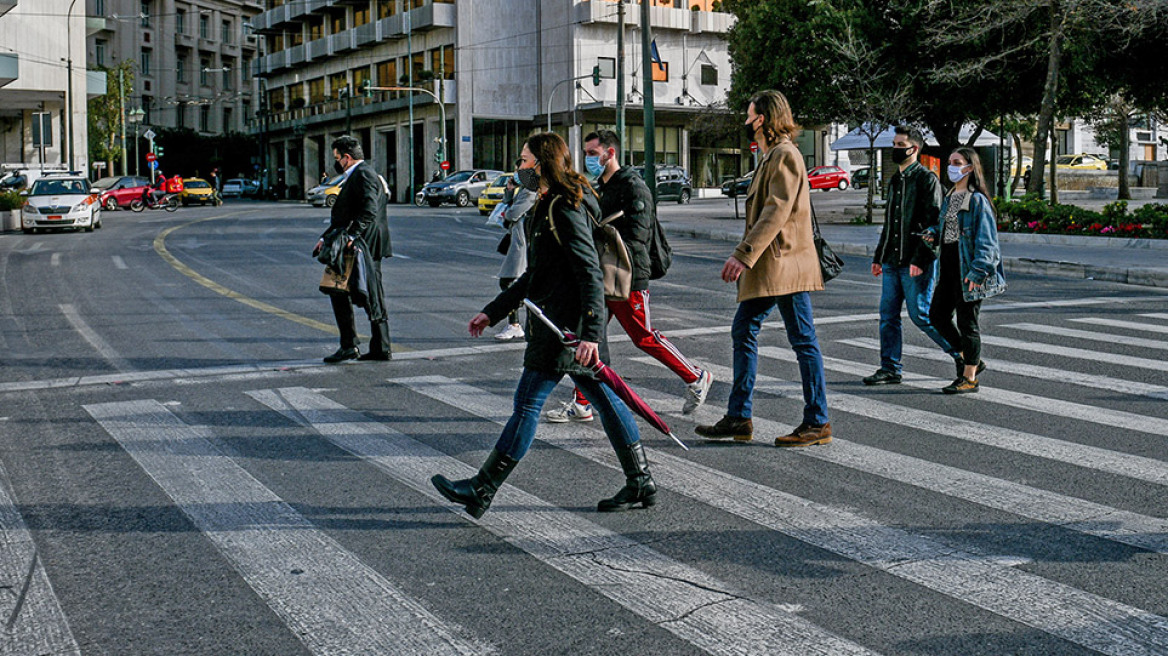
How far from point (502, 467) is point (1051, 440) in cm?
347

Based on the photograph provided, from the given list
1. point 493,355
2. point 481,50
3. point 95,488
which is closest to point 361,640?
point 95,488

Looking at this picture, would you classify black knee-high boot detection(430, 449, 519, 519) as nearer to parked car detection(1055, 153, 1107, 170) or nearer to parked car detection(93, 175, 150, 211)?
parked car detection(93, 175, 150, 211)

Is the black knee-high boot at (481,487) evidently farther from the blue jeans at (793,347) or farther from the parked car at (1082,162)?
the parked car at (1082,162)

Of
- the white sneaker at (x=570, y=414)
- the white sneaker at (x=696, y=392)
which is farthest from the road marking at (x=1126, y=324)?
the white sneaker at (x=570, y=414)

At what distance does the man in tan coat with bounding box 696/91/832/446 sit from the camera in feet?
22.0

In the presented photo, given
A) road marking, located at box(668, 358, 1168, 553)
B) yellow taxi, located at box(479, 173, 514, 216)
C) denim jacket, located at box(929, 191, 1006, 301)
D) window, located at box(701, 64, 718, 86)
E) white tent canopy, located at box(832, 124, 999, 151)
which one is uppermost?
window, located at box(701, 64, 718, 86)

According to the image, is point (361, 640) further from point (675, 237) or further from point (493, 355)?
point (675, 237)

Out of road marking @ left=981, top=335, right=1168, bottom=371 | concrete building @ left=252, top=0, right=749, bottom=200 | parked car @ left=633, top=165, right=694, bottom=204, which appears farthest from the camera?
concrete building @ left=252, top=0, right=749, bottom=200

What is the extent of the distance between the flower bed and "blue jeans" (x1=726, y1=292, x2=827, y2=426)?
17.5 meters

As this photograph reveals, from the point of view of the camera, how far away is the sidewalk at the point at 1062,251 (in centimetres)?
1742

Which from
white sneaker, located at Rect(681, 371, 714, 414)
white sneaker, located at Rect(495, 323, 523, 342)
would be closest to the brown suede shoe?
white sneaker, located at Rect(681, 371, 714, 414)

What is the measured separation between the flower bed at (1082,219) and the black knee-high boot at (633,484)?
19.3 m

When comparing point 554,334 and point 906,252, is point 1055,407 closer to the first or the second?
point 906,252

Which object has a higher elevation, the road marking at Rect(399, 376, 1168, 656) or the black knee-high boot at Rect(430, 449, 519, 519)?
the black knee-high boot at Rect(430, 449, 519, 519)
